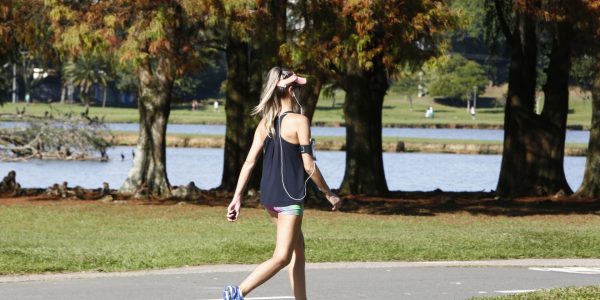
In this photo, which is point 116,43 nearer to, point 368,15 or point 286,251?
point 368,15

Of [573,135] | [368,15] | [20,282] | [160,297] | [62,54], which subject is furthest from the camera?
[573,135]

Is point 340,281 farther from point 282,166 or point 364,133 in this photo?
point 364,133

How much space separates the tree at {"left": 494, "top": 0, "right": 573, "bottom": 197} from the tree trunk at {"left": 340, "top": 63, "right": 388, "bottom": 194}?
319 cm

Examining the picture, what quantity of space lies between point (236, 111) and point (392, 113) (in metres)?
97.5

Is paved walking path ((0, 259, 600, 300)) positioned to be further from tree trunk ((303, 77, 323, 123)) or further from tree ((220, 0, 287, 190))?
tree trunk ((303, 77, 323, 123))

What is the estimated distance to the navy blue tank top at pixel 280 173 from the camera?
10.8 metres

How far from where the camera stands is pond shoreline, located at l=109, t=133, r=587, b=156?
72500 mm

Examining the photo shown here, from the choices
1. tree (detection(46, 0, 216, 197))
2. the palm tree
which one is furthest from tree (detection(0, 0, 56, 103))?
the palm tree

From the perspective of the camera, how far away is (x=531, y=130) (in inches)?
1326

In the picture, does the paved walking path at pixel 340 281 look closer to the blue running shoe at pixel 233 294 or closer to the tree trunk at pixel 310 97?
the blue running shoe at pixel 233 294

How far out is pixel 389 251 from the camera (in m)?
17.3

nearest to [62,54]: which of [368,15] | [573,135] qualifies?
[368,15]

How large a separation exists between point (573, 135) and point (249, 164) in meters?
90.9

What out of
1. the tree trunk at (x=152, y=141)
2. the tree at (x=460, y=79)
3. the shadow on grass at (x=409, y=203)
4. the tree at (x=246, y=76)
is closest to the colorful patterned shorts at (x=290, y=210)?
the tree at (x=246, y=76)
